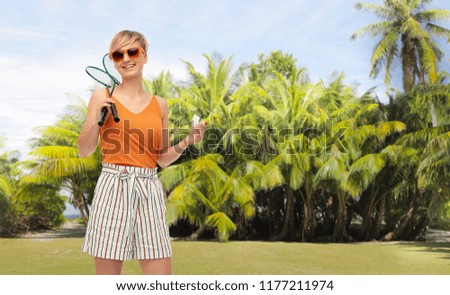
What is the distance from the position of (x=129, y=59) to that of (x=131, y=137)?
443 mm

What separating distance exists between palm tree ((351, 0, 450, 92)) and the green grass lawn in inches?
551

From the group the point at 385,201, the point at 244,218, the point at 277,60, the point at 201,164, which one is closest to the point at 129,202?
the point at 201,164

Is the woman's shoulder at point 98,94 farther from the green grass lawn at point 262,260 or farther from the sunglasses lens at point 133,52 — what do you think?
the green grass lawn at point 262,260

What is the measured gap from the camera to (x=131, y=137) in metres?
2.80

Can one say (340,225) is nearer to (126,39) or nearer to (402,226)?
(402,226)

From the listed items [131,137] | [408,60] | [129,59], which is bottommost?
[131,137]

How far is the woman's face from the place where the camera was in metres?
2.95

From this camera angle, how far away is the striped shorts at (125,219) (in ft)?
9.16

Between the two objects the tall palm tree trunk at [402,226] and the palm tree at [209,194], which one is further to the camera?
the tall palm tree trunk at [402,226]

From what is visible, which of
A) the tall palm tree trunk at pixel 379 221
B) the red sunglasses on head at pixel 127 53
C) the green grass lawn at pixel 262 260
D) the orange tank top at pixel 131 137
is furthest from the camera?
the tall palm tree trunk at pixel 379 221

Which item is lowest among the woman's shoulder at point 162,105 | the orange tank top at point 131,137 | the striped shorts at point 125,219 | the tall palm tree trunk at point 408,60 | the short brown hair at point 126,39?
the striped shorts at point 125,219

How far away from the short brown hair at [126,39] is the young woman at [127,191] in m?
0.27

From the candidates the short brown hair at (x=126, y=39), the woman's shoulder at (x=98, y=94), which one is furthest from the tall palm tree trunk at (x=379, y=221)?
the woman's shoulder at (x=98, y=94)

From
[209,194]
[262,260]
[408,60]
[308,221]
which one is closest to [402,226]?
[308,221]
